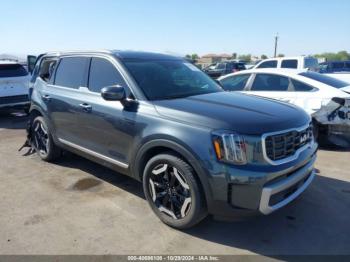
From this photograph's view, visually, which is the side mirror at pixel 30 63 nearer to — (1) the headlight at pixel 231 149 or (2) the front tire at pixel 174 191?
(2) the front tire at pixel 174 191

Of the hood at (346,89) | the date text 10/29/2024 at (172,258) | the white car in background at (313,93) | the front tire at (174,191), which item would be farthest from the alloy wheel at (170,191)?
the hood at (346,89)

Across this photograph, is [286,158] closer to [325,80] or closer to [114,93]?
[114,93]

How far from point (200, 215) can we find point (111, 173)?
2.35 m

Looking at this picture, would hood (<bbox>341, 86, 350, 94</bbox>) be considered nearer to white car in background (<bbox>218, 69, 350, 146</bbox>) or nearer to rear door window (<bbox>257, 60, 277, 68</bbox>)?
white car in background (<bbox>218, 69, 350, 146</bbox>)

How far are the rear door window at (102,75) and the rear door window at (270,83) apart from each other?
405 cm

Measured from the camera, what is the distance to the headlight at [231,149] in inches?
120

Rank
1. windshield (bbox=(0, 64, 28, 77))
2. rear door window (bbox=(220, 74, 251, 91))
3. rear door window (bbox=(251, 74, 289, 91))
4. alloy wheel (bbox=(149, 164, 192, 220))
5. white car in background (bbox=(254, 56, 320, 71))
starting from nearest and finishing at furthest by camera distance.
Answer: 1. alloy wheel (bbox=(149, 164, 192, 220))
2. rear door window (bbox=(251, 74, 289, 91))
3. rear door window (bbox=(220, 74, 251, 91))
4. windshield (bbox=(0, 64, 28, 77))
5. white car in background (bbox=(254, 56, 320, 71))

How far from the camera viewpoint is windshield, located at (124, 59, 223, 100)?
4023 millimetres

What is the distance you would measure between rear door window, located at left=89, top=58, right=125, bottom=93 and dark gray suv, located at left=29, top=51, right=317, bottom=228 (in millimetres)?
14

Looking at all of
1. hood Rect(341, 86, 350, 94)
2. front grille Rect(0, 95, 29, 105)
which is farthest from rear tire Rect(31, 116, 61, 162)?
hood Rect(341, 86, 350, 94)

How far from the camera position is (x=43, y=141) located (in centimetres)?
587

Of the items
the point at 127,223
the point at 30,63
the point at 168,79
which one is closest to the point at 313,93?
the point at 168,79

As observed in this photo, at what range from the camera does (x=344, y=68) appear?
21953 millimetres

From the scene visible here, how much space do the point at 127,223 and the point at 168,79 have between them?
1865 mm
